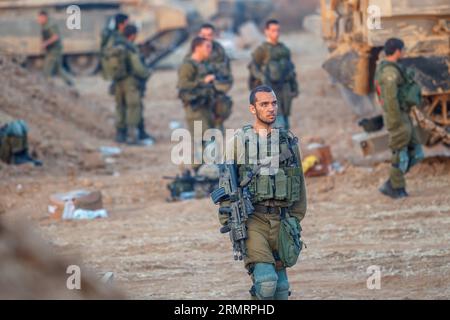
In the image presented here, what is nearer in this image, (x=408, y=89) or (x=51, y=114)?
(x=408, y=89)

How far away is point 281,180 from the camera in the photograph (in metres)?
5.39

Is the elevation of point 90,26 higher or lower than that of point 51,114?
higher

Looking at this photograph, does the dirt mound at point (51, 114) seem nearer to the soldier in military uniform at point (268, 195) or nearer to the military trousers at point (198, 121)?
the military trousers at point (198, 121)

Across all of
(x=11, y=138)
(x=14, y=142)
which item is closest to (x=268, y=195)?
(x=11, y=138)

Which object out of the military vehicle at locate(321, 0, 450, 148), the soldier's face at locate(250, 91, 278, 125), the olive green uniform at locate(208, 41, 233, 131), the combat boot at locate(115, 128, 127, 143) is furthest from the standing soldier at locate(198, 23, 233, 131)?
the soldier's face at locate(250, 91, 278, 125)

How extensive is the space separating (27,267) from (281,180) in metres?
2.99

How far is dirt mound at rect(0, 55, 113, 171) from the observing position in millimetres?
12859

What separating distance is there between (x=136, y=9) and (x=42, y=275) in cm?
1953

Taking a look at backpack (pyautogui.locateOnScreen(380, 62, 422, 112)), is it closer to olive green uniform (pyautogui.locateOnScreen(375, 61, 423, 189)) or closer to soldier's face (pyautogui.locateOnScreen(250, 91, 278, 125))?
olive green uniform (pyautogui.locateOnScreen(375, 61, 423, 189))

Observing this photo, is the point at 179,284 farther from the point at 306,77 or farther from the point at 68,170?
the point at 306,77

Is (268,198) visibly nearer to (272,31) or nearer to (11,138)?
(272,31)

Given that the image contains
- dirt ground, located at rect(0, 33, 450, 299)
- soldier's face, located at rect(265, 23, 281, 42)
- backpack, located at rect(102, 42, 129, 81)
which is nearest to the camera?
dirt ground, located at rect(0, 33, 450, 299)

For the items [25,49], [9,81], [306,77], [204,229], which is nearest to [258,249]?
[204,229]

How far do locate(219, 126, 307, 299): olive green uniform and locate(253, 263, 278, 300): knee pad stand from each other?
0.03 metres
